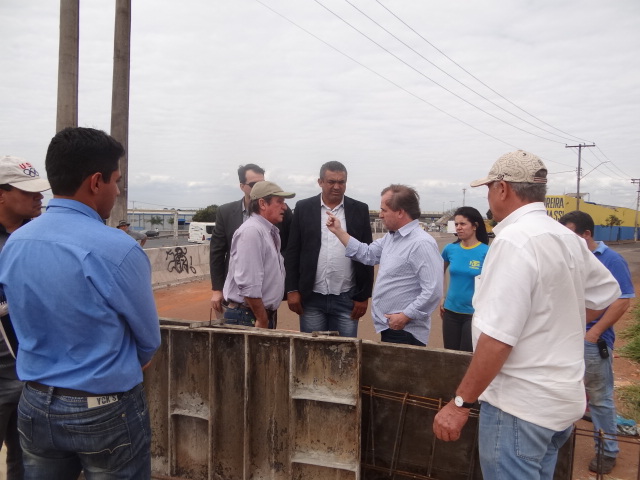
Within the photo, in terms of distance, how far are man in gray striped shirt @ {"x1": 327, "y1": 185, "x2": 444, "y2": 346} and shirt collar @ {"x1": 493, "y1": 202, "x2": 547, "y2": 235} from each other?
66.5 inches

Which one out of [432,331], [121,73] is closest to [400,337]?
[432,331]

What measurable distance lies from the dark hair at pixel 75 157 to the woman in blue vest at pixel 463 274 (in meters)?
3.71

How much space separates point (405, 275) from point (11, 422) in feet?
9.00

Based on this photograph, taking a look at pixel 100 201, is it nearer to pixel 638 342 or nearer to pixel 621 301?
pixel 621 301

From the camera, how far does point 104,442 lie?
1.93 meters

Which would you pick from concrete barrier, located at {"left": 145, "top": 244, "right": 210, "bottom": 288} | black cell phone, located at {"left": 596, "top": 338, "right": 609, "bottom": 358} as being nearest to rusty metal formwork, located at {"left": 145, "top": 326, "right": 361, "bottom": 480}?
black cell phone, located at {"left": 596, "top": 338, "right": 609, "bottom": 358}

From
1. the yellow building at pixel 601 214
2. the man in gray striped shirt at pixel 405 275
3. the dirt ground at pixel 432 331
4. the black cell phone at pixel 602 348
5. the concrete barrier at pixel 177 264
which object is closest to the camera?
the man in gray striped shirt at pixel 405 275

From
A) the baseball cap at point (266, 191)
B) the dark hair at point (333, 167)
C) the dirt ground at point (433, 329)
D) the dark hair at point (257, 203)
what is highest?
the dark hair at point (333, 167)

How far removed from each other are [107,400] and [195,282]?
45.0 feet

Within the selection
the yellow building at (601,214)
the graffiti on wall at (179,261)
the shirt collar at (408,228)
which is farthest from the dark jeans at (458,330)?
the yellow building at (601,214)

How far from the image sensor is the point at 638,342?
28.5ft

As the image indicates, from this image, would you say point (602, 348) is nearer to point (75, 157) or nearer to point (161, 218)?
point (75, 157)

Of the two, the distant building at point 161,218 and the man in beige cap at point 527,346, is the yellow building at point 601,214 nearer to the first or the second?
the man in beige cap at point 527,346

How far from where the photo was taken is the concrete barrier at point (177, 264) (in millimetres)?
14062
